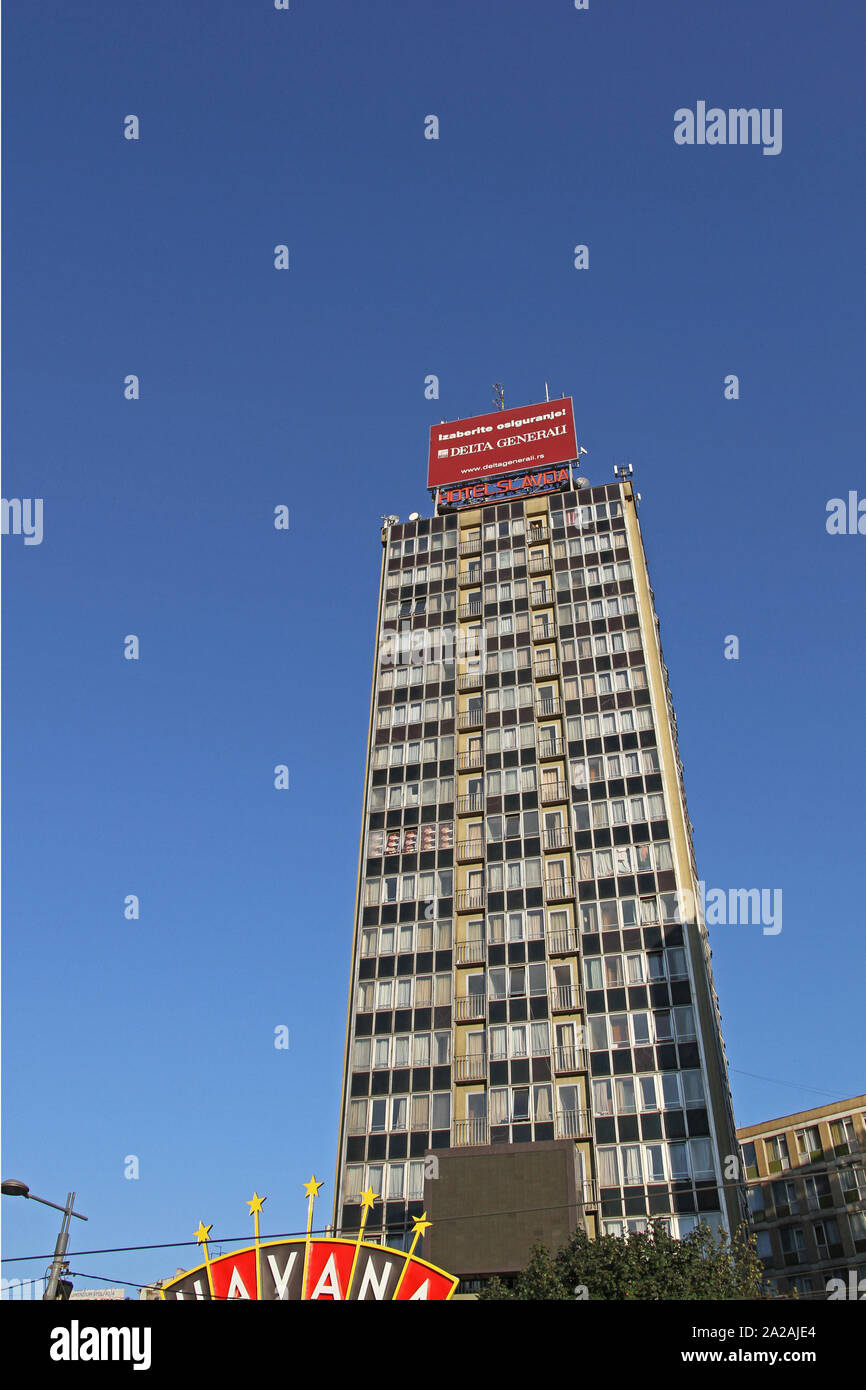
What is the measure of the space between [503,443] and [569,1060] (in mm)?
59900

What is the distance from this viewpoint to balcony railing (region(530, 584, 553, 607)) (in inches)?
3561

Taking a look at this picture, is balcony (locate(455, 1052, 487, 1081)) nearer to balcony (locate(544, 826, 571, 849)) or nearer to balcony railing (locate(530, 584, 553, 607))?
balcony (locate(544, 826, 571, 849))

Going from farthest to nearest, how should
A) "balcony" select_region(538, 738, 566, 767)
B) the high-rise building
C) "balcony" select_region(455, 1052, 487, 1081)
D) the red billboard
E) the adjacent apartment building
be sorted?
the red billboard, the adjacent apartment building, "balcony" select_region(538, 738, 566, 767), "balcony" select_region(455, 1052, 487, 1081), the high-rise building

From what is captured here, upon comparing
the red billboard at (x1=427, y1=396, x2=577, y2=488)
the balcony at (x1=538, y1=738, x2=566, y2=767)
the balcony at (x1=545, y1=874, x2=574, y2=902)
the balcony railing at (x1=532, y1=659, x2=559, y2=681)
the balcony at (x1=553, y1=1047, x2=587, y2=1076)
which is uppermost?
the red billboard at (x1=427, y1=396, x2=577, y2=488)

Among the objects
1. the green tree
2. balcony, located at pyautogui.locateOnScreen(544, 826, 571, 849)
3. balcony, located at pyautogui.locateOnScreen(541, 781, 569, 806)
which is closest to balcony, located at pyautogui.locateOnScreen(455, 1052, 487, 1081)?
balcony, located at pyautogui.locateOnScreen(544, 826, 571, 849)

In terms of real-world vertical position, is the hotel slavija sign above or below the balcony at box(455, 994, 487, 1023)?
below

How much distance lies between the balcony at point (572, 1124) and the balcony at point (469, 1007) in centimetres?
840

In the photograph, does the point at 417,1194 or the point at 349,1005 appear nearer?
the point at 417,1194

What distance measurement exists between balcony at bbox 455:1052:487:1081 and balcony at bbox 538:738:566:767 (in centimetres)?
2253

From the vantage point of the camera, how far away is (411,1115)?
6675cm

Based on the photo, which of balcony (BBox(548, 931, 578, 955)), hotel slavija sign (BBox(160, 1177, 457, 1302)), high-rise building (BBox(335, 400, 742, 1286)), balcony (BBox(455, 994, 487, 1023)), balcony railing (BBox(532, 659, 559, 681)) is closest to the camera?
hotel slavija sign (BBox(160, 1177, 457, 1302))
